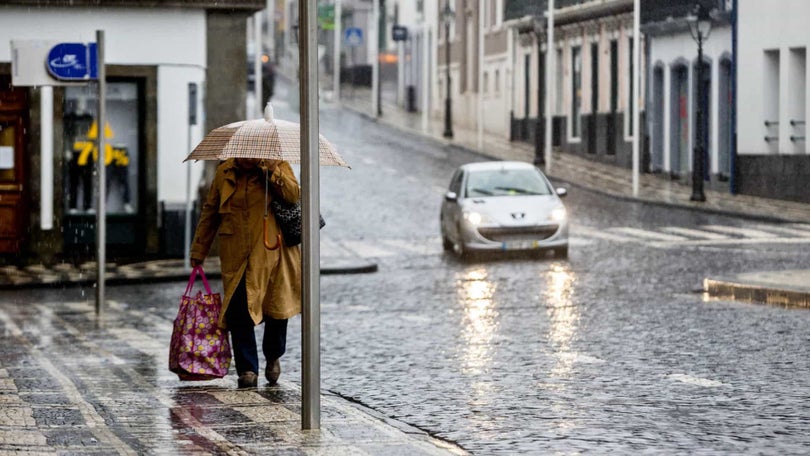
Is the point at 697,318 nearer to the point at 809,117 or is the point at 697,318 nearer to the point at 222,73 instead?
the point at 222,73

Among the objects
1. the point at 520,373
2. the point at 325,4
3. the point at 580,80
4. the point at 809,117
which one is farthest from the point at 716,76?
the point at 325,4

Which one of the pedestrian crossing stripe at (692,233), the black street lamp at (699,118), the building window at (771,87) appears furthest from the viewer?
the building window at (771,87)

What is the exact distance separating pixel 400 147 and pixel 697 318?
39.4 m

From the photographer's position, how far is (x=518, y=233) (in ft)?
83.6

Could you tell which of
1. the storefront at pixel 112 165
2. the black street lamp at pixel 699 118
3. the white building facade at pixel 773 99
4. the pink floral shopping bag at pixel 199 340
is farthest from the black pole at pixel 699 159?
the pink floral shopping bag at pixel 199 340

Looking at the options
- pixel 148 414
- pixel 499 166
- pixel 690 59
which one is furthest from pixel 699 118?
pixel 148 414

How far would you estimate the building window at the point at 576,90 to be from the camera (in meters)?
55.4

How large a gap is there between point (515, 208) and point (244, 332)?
14666 mm

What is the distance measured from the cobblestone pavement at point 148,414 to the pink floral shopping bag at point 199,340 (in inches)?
5.5

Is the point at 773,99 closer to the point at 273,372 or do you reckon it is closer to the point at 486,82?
the point at 486,82

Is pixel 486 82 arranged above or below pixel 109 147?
above

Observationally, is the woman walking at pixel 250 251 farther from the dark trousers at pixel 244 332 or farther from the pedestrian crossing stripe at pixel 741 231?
the pedestrian crossing stripe at pixel 741 231

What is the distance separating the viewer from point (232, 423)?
9.72 m

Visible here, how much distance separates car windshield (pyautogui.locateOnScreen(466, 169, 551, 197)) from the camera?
26641 mm
